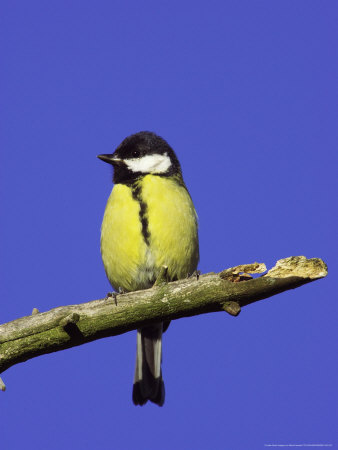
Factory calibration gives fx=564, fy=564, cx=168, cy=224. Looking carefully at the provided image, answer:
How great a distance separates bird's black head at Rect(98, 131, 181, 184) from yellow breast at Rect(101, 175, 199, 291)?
279 mm

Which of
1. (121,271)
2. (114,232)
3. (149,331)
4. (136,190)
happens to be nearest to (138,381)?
(149,331)

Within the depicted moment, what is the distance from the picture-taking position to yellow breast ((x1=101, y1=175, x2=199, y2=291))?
17.4 feet

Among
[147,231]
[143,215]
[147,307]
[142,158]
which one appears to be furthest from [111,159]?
[147,307]

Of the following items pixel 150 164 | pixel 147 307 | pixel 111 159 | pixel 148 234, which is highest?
pixel 111 159

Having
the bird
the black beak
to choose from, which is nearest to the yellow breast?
the bird

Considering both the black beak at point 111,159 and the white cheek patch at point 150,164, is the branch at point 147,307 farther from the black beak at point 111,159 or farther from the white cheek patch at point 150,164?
the black beak at point 111,159

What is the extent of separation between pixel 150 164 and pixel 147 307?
216cm

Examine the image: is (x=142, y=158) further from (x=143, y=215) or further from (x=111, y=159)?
(x=143, y=215)

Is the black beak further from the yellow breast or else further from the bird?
the yellow breast

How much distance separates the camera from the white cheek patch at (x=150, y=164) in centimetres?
596

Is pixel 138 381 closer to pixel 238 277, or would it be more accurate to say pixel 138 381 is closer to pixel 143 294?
pixel 143 294

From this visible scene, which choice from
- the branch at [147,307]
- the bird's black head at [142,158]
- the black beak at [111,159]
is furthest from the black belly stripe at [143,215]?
the branch at [147,307]

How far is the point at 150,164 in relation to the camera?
6.05m

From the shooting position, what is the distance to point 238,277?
4.21 meters
